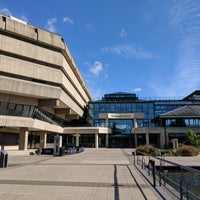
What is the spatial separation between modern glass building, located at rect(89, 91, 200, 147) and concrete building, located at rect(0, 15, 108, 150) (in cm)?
2314

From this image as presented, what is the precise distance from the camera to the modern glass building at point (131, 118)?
63.2 meters

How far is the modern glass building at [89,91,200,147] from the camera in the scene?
207 feet

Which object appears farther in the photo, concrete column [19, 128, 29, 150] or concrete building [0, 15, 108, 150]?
concrete column [19, 128, 29, 150]

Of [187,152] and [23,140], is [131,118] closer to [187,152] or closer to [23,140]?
[23,140]

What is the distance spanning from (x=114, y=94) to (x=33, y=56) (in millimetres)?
57280

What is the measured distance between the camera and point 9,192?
787 cm

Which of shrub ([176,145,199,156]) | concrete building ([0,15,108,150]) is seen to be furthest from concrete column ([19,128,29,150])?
shrub ([176,145,199,156])

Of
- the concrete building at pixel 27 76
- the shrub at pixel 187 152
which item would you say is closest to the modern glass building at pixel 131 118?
the concrete building at pixel 27 76

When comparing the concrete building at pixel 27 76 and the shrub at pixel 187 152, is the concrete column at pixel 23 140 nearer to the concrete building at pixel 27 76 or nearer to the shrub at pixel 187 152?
the concrete building at pixel 27 76

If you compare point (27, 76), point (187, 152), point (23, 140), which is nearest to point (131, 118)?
point (23, 140)

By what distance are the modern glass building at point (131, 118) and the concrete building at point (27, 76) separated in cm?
2314

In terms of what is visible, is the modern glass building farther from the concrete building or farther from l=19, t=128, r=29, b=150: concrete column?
l=19, t=128, r=29, b=150: concrete column

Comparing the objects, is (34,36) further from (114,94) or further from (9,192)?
(114,94)

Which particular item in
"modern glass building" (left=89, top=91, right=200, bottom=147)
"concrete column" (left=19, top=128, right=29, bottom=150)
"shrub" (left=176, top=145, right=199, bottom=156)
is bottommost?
"shrub" (left=176, top=145, right=199, bottom=156)
